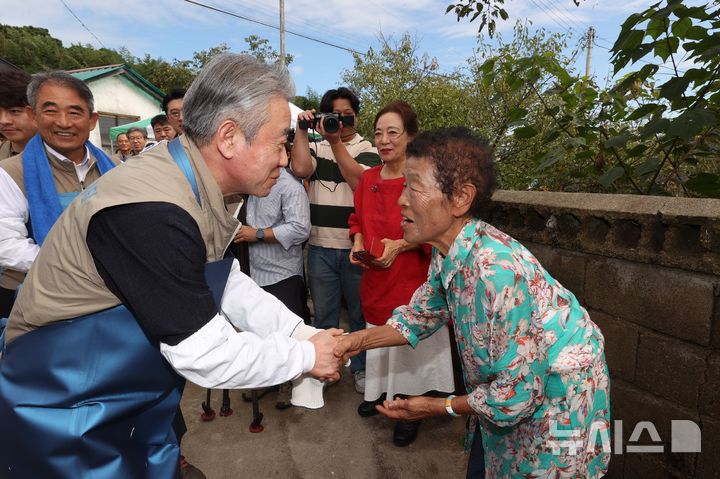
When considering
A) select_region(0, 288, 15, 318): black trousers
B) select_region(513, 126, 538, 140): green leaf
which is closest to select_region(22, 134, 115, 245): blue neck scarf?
select_region(0, 288, 15, 318): black trousers

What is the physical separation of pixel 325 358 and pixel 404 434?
173 cm

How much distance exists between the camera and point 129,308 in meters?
1.24

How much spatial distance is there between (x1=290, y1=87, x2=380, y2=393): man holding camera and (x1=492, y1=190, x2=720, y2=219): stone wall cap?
136 centimetres

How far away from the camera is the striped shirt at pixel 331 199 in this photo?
3.63 metres

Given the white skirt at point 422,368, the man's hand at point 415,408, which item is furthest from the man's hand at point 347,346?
the white skirt at point 422,368

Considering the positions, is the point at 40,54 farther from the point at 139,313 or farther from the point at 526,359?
the point at 526,359

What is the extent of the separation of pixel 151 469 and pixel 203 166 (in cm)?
96

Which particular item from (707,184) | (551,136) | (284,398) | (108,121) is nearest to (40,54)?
(108,121)

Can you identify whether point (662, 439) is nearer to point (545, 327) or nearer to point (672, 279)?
point (672, 279)

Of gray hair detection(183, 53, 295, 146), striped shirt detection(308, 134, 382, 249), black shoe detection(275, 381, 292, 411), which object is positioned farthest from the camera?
striped shirt detection(308, 134, 382, 249)

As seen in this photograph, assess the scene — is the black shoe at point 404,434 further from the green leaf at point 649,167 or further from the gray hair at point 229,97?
the gray hair at point 229,97

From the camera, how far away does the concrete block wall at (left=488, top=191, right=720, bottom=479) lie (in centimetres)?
182

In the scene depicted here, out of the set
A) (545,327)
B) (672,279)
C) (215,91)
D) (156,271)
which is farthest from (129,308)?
(672,279)

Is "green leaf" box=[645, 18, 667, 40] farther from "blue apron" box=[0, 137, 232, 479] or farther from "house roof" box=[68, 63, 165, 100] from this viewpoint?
"house roof" box=[68, 63, 165, 100]
